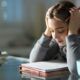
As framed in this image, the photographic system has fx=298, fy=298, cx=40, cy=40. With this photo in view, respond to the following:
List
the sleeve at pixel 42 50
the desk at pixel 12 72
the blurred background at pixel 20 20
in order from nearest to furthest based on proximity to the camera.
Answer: the desk at pixel 12 72
the sleeve at pixel 42 50
the blurred background at pixel 20 20

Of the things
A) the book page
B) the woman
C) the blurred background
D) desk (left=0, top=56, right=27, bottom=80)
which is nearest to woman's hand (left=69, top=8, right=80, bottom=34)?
the woman

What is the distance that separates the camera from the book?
113cm

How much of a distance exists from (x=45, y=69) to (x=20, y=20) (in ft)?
7.95

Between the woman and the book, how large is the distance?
0.12ft

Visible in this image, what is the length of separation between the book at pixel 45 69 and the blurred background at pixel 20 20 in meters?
2.02

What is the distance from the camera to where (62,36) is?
4.12ft

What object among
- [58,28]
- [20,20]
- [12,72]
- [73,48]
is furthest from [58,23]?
[20,20]

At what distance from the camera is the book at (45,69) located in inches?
44.4

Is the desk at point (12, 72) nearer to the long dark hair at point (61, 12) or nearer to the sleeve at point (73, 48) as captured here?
the sleeve at point (73, 48)

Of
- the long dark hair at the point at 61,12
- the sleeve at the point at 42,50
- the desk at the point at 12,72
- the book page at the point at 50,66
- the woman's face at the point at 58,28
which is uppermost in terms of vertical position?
the long dark hair at the point at 61,12

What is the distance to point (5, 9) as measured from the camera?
3.38 meters

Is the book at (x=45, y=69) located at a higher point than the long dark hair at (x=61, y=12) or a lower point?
lower

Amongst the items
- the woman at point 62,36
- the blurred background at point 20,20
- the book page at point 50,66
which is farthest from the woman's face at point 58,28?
the blurred background at point 20,20

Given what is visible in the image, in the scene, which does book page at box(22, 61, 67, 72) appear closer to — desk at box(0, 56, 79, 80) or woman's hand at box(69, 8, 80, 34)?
desk at box(0, 56, 79, 80)
